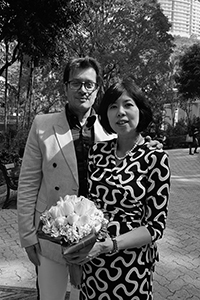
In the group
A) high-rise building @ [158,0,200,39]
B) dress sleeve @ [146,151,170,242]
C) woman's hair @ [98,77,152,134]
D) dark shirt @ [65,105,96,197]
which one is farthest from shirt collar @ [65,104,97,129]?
high-rise building @ [158,0,200,39]

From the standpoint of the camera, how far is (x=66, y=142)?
6.77 ft

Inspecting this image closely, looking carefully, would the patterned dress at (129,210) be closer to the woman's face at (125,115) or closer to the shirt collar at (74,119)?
the woman's face at (125,115)

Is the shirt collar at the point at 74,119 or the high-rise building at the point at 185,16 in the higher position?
the high-rise building at the point at 185,16

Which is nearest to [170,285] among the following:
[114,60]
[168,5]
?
[114,60]

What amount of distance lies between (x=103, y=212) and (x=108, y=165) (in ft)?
0.78

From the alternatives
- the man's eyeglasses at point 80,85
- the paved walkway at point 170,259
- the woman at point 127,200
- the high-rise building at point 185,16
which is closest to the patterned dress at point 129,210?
the woman at point 127,200

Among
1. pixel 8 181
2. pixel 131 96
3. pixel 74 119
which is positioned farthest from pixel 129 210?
pixel 8 181

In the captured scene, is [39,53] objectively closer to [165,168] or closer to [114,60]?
[114,60]

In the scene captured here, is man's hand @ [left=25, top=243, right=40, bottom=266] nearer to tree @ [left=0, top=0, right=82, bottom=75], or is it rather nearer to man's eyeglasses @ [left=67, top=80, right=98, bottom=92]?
man's eyeglasses @ [left=67, top=80, right=98, bottom=92]

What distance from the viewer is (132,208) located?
64.2 inches

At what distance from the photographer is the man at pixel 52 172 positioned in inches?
79.1

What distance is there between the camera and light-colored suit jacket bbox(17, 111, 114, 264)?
201cm

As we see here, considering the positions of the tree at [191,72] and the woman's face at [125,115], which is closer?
the woman's face at [125,115]

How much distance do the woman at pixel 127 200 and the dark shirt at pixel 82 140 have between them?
301mm
